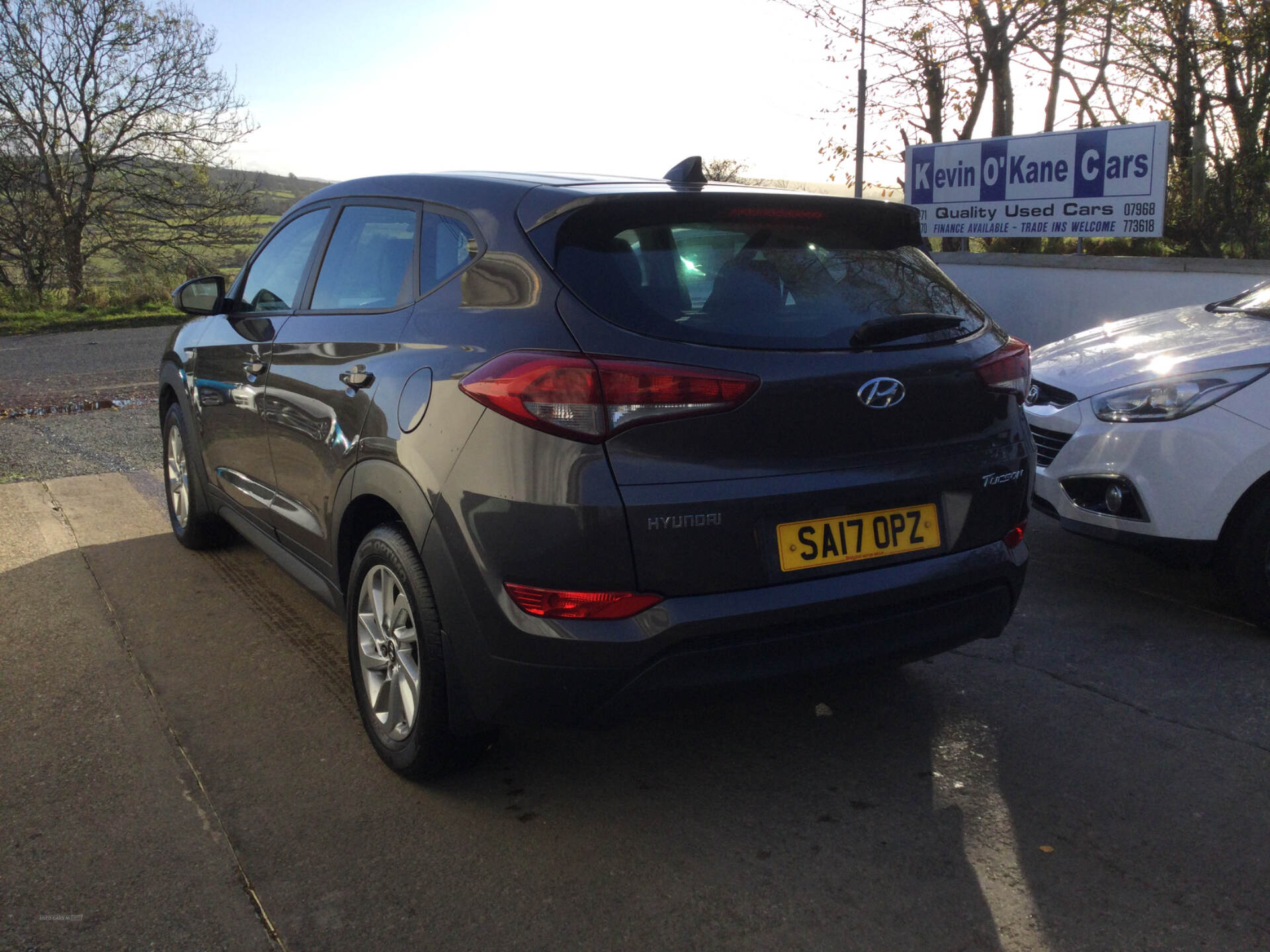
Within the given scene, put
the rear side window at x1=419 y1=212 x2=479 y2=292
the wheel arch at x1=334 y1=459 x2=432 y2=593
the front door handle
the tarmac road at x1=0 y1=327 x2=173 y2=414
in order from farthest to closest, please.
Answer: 1. the tarmac road at x1=0 y1=327 x2=173 y2=414
2. the front door handle
3. the rear side window at x1=419 y1=212 x2=479 y2=292
4. the wheel arch at x1=334 y1=459 x2=432 y2=593

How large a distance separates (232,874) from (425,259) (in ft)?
5.78

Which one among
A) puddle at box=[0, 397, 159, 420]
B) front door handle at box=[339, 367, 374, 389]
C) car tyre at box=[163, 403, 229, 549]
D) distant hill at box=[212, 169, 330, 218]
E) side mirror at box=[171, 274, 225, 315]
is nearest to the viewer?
front door handle at box=[339, 367, 374, 389]

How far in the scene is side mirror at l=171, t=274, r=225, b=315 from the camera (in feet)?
15.7

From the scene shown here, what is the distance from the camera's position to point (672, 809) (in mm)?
3045

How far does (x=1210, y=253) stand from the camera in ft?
40.1

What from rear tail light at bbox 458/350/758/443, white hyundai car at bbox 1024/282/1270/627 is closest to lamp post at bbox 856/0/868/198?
white hyundai car at bbox 1024/282/1270/627

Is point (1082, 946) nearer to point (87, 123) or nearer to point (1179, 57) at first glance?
point (1179, 57)

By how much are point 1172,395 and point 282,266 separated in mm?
3602

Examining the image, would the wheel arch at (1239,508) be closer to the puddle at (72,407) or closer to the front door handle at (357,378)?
the front door handle at (357,378)

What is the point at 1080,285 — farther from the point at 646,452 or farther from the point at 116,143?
the point at 116,143

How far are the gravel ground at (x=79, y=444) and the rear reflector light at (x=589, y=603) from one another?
20.1 feet

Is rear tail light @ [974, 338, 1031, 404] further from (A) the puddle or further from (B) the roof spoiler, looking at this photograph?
(A) the puddle

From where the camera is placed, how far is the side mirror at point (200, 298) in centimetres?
479

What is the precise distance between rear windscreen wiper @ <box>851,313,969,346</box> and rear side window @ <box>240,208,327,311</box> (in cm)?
222
